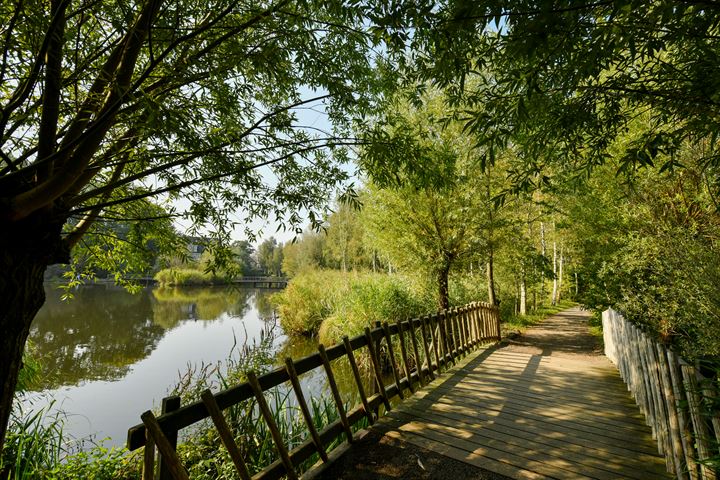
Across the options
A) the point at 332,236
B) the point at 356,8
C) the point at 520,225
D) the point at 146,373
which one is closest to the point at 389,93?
the point at 356,8

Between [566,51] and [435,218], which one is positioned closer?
[566,51]

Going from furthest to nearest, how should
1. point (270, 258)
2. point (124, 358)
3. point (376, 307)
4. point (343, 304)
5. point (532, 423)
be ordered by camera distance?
1. point (270, 258)
2. point (343, 304)
3. point (124, 358)
4. point (376, 307)
5. point (532, 423)

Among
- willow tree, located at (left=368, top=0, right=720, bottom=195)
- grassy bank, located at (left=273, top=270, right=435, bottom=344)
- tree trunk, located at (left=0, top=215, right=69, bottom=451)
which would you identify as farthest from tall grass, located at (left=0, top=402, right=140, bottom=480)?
grassy bank, located at (left=273, top=270, right=435, bottom=344)

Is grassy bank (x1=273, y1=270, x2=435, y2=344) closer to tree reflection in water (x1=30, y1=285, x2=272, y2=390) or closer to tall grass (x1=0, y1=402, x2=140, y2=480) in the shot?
tree reflection in water (x1=30, y1=285, x2=272, y2=390)

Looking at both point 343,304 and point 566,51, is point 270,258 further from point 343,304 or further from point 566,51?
point 566,51

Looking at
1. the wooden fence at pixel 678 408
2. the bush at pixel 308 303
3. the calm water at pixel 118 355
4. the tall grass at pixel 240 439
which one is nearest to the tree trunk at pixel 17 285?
the calm water at pixel 118 355

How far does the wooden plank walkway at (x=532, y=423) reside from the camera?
135 inches

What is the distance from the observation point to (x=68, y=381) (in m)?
9.88

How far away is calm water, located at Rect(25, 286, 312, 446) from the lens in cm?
786

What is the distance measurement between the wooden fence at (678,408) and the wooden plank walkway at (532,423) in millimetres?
321

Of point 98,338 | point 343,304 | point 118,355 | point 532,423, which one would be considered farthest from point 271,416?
point 98,338

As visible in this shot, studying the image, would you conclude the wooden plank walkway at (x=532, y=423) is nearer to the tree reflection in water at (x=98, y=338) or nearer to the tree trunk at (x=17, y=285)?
the tree trunk at (x=17, y=285)

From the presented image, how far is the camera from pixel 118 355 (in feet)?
42.9

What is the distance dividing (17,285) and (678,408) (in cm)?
538
